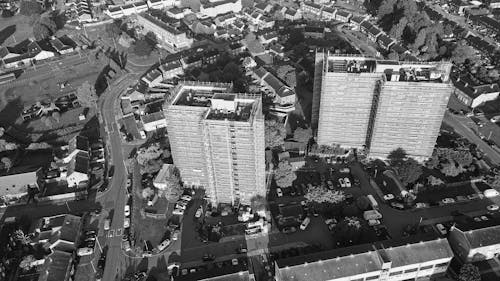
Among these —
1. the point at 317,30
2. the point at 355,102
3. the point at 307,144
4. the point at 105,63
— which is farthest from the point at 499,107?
the point at 105,63

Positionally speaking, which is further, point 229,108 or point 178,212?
point 178,212

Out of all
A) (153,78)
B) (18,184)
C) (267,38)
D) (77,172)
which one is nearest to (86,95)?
(153,78)

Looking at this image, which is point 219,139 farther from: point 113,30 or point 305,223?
point 113,30

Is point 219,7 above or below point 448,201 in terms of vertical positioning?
above

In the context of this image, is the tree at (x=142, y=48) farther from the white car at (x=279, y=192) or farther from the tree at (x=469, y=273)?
the tree at (x=469, y=273)

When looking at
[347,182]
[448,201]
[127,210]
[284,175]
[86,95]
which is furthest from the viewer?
[86,95]

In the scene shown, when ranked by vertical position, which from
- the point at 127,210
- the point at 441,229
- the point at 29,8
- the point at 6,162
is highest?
the point at 29,8
